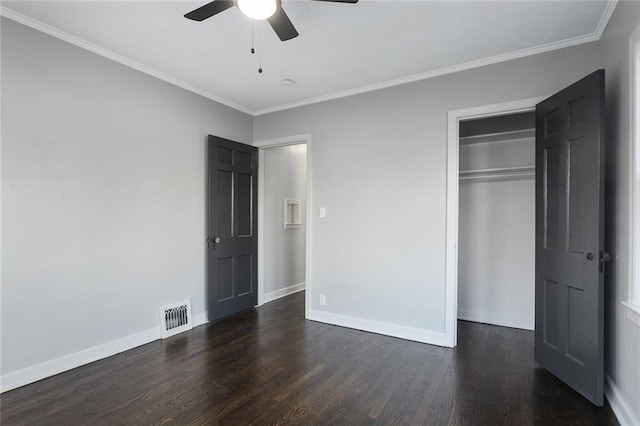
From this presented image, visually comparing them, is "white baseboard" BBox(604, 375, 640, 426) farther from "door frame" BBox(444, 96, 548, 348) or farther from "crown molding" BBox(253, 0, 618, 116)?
"crown molding" BBox(253, 0, 618, 116)

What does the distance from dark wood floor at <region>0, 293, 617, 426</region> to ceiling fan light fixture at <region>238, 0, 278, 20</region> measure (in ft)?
8.02

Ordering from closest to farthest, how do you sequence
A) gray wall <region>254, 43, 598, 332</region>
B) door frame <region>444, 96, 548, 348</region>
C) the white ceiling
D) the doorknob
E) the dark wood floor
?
the dark wood floor < the white ceiling < gray wall <region>254, 43, 598, 332</region> < door frame <region>444, 96, 548, 348</region> < the doorknob

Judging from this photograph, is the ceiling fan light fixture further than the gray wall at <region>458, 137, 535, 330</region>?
No

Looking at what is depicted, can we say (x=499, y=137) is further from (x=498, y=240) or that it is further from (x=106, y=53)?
(x=106, y=53)

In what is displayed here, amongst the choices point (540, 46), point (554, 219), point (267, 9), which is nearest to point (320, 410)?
point (554, 219)

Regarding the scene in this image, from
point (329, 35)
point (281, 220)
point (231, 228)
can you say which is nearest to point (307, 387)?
point (231, 228)

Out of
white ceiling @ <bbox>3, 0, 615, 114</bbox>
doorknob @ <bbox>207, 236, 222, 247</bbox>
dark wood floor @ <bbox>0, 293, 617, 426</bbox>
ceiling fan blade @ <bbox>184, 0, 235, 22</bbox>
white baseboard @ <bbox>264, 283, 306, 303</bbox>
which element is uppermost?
white ceiling @ <bbox>3, 0, 615, 114</bbox>

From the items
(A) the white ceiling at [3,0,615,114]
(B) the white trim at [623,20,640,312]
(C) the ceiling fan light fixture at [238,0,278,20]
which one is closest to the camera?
(C) the ceiling fan light fixture at [238,0,278,20]

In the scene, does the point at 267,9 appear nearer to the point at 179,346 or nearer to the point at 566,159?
the point at 566,159

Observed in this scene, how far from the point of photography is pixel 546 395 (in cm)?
240

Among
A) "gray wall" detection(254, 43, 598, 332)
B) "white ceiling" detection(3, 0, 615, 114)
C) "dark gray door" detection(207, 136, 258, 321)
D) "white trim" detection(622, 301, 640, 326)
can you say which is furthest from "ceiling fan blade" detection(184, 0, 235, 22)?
"white trim" detection(622, 301, 640, 326)

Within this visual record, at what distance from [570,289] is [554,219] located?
1.75ft

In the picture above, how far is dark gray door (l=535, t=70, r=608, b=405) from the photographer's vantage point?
224 centimetres

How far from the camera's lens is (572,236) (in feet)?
8.00
